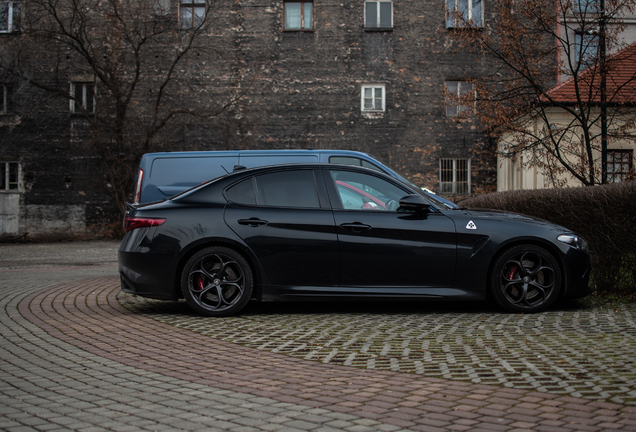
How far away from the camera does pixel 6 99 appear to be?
27.0 meters

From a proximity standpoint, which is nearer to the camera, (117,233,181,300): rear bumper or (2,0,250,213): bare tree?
(117,233,181,300): rear bumper

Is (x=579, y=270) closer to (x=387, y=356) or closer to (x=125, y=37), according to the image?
(x=387, y=356)

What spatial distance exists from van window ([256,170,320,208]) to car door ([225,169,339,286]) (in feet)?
0.04

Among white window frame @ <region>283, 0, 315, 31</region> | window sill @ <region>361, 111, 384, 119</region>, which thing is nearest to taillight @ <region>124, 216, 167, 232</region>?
window sill @ <region>361, 111, 384, 119</region>

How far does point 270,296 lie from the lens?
625cm

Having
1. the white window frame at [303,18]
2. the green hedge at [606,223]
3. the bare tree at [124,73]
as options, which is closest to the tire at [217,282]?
the green hedge at [606,223]

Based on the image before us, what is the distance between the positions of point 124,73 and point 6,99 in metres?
5.55

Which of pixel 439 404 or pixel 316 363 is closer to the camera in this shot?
pixel 439 404

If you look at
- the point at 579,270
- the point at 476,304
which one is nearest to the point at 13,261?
the point at 476,304

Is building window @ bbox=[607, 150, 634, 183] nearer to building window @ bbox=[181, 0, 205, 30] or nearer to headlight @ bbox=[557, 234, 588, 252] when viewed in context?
headlight @ bbox=[557, 234, 588, 252]

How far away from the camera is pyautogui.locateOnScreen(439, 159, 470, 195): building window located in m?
26.3

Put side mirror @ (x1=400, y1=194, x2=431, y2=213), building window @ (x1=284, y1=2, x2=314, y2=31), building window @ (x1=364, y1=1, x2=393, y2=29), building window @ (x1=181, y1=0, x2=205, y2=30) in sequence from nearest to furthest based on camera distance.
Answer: side mirror @ (x1=400, y1=194, x2=431, y2=213), building window @ (x1=364, y1=1, x2=393, y2=29), building window @ (x1=284, y1=2, x2=314, y2=31), building window @ (x1=181, y1=0, x2=205, y2=30)

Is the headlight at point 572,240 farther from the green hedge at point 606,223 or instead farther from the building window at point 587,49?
the building window at point 587,49

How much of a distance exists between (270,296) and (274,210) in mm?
903
